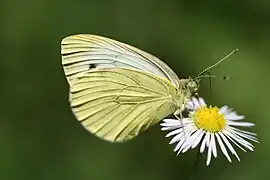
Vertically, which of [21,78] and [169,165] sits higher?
[21,78]

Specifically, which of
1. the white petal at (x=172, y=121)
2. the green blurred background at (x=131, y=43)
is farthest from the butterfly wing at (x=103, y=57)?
the green blurred background at (x=131, y=43)

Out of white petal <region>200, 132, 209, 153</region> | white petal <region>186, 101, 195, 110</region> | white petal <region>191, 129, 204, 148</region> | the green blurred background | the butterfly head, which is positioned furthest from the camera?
the green blurred background

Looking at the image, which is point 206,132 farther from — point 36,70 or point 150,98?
point 36,70

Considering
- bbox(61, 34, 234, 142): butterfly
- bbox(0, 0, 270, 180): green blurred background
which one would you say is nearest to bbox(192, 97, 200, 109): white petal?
bbox(61, 34, 234, 142): butterfly

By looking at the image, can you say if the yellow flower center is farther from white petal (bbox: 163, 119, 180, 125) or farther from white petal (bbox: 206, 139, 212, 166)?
white petal (bbox: 206, 139, 212, 166)

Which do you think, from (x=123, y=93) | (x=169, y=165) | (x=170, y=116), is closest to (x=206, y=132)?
(x=170, y=116)

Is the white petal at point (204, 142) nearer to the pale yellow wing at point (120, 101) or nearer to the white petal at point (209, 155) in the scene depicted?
the white petal at point (209, 155)
